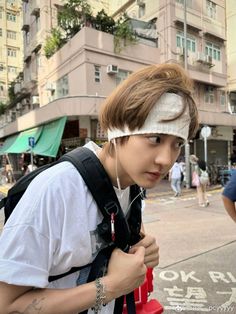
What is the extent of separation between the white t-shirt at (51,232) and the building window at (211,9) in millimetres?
21667

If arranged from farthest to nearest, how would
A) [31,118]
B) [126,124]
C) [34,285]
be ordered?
1. [31,118]
2. [126,124]
3. [34,285]

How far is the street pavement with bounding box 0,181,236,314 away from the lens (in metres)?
3.29

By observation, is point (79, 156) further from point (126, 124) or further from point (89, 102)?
point (89, 102)

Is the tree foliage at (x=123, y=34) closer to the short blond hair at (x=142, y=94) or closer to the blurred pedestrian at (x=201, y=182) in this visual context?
the blurred pedestrian at (x=201, y=182)

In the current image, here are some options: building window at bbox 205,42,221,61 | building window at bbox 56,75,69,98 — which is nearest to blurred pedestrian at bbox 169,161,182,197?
building window at bbox 56,75,69,98

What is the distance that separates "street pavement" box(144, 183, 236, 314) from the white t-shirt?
2.50 metres

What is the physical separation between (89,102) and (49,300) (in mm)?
12817

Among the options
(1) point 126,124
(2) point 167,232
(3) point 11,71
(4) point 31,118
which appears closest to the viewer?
(1) point 126,124

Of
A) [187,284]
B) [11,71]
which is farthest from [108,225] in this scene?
[11,71]

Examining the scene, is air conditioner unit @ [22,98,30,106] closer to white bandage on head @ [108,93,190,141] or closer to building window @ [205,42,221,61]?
building window @ [205,42,221,61]

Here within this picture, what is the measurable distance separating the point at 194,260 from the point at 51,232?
409 centimetres

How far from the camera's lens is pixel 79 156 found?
1.06m

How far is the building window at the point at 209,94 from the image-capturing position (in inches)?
777

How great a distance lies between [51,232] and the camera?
93cm
